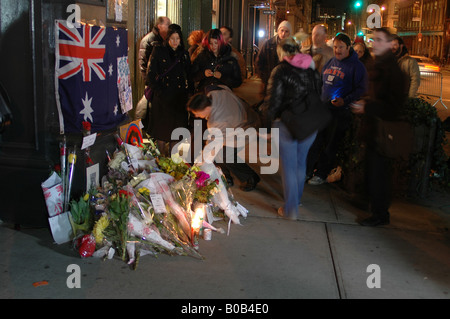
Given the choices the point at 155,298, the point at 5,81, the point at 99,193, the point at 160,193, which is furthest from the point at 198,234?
the point at 5,81

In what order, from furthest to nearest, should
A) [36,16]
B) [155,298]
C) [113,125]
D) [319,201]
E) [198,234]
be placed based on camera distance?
1. [319,201]
2. [113,125]
3. [198,234]
4. [36,16]
5. [155,298]

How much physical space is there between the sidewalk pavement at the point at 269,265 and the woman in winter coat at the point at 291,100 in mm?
618

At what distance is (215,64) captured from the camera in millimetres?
→ 6926

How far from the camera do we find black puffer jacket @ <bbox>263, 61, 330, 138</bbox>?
5.18m

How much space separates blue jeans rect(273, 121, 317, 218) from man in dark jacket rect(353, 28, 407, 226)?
23.4 inches

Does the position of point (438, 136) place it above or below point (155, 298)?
above

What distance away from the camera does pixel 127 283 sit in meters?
3.96

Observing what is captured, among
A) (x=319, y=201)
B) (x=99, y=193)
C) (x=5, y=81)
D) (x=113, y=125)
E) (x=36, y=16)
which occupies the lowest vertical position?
(x=319, y=201)

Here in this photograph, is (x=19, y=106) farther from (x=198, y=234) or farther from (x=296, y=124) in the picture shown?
(x=296, y=124)

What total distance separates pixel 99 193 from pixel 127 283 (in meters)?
1.17

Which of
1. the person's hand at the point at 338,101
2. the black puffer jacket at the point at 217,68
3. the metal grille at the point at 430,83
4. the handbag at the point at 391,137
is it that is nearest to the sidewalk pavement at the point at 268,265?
the handbag at the point at 391,137

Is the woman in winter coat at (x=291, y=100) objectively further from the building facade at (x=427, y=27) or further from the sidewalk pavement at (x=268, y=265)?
the building facade at (x=427, y=27)

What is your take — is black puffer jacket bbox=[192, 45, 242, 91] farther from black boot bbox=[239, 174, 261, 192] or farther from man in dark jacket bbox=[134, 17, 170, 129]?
black boot bbox=[239, 174, 261, 192]

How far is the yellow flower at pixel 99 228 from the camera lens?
443 cm
